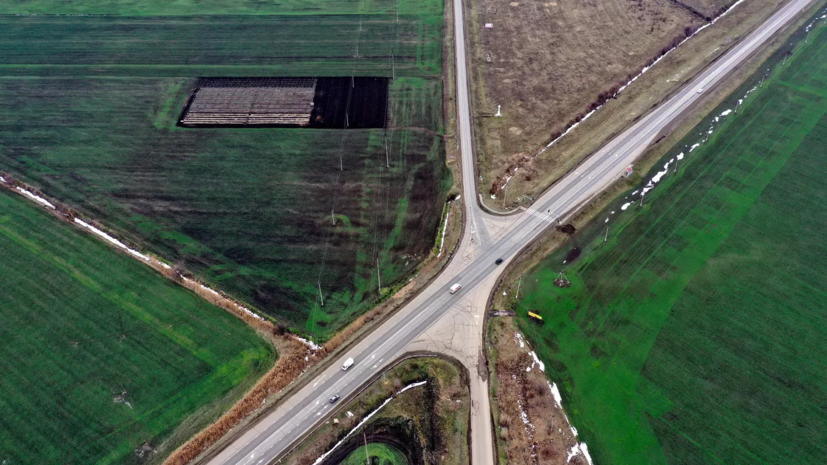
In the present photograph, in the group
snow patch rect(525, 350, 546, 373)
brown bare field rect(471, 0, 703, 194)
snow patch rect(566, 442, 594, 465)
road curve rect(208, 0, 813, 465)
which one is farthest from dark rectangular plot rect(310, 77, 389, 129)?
snow patch rect(566, 442, 594, 465)

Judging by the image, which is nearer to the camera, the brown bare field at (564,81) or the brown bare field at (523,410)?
the brown bare field at (523,410)

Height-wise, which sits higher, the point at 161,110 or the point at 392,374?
the point at 161,110

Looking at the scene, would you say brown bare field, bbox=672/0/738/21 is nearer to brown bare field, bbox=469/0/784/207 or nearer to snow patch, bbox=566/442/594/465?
brown bare field, bbox=469/0/784/207

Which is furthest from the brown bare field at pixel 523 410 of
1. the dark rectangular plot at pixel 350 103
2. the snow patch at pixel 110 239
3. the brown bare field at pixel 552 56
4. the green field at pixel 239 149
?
the dark rectangular plot at pixel 350 103

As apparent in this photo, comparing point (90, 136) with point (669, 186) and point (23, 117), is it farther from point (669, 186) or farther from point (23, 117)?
point (669, 186)

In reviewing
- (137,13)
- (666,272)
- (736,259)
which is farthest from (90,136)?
(736,259)

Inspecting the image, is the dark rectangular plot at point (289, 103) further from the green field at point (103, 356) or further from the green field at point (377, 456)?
the green field at point (377, 456)

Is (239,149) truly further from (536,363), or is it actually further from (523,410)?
(523,410)
